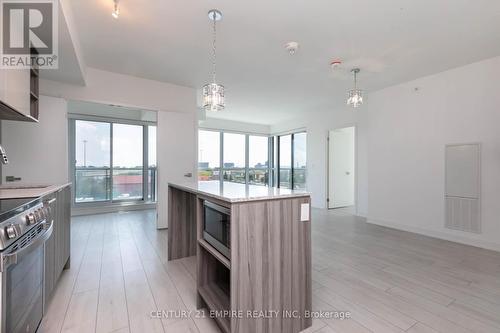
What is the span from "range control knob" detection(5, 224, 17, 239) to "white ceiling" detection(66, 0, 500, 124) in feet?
6.57

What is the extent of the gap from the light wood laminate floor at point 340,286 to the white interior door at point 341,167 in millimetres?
2435

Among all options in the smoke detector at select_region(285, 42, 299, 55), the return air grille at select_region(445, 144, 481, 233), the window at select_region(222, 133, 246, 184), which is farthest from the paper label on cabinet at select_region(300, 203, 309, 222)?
the window at select_region(222, 133, 246, 184)

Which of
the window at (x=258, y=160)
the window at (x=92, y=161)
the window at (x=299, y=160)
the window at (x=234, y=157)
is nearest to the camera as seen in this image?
the window at (x=92, y=161)

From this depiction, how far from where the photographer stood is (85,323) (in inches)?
64.8

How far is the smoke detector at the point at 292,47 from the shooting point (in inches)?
105

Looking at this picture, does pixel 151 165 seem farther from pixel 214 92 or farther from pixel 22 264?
pixel 22 264

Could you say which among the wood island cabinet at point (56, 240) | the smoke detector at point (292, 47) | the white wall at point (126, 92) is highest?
the smoke detector at point (292, 47)

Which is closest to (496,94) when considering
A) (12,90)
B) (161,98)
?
(161,98)

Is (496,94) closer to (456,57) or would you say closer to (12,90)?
(456,57)

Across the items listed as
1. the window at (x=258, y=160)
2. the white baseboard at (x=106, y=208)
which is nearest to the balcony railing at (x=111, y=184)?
the white baseboard at (x=106, y=208)

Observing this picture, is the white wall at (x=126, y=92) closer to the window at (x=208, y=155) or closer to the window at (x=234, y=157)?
the window at (x=208, y=155)

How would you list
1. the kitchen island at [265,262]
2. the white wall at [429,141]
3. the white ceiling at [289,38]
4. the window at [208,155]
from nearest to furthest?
1. the kitchen island at [265,262]
2. the white ceiling at [289,38]
3. the white wall at [429,141]
4. the window at [208,155]

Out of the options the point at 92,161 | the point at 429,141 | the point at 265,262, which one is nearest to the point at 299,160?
the point at 429,141

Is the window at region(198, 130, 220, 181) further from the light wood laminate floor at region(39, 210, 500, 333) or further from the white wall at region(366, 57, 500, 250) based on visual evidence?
the white wall at region(366, 57, 500, 250)
